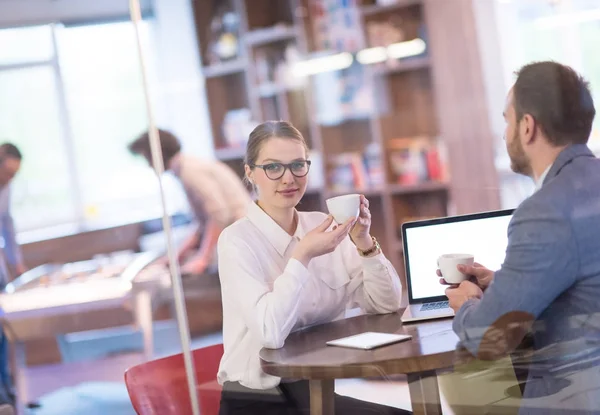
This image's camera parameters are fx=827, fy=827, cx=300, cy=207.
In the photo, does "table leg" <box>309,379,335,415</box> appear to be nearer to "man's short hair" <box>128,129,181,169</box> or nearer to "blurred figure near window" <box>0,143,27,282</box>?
"man's short hair" <box>128,129,181,169</box>

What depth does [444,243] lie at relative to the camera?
6.08 ft

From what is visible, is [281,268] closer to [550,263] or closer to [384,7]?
[550,263]

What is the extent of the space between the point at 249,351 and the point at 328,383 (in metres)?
0.25

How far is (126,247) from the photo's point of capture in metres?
2.54

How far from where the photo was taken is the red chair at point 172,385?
2.13 meters

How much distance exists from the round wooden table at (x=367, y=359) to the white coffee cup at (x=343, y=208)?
A: 0.25 meters

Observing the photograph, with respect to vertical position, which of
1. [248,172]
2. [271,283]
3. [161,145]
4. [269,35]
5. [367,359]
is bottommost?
[367,359]

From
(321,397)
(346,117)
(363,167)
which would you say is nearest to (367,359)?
(321,397)

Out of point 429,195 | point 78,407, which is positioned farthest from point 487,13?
point 78,407

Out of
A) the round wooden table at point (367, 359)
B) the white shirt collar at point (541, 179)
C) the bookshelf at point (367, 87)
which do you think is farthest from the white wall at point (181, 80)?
the white shirt collar at point (541, 179)

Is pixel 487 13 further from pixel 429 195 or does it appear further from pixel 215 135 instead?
pixel 215 135

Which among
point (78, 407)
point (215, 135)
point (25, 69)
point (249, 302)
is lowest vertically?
point (78, 407)

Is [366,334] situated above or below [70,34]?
below

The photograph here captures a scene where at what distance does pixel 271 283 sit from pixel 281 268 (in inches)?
1.8
